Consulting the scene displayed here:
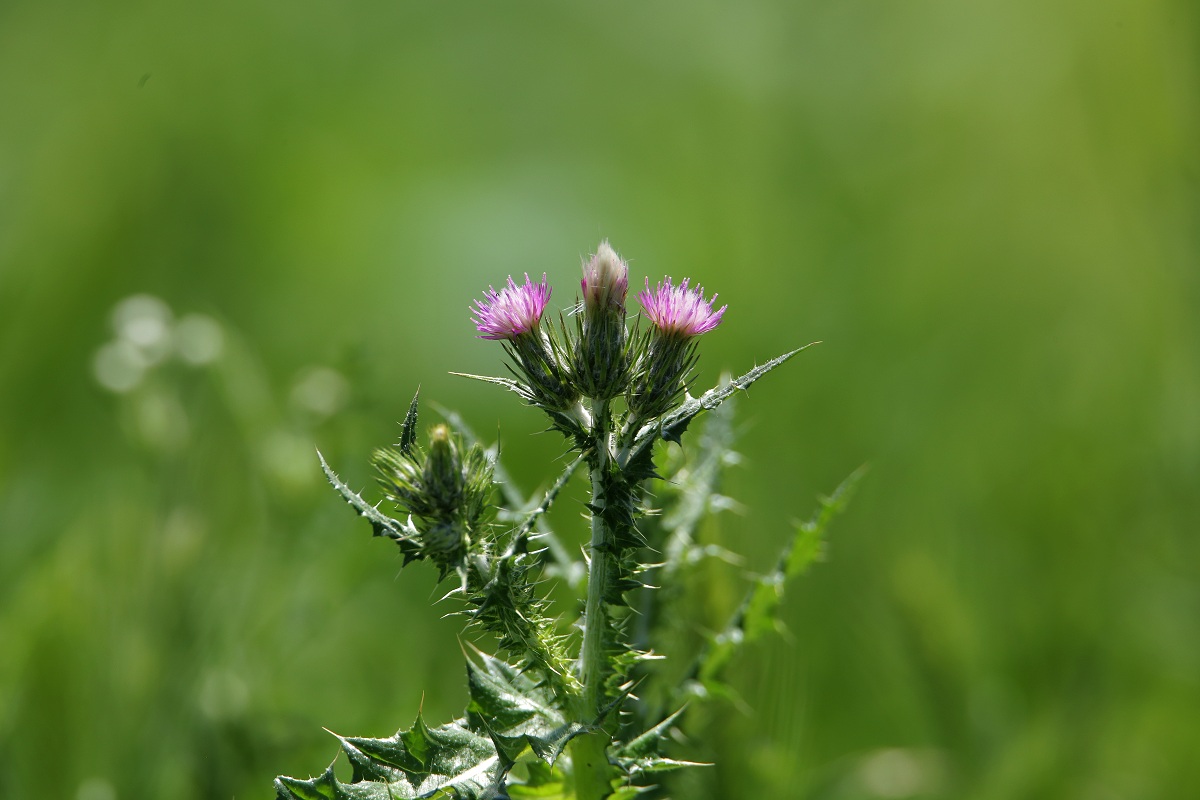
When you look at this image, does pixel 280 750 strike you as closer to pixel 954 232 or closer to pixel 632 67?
pixel 954 232

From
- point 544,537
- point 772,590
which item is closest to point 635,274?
point 772,590

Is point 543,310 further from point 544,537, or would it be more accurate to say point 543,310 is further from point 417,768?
point 417,768

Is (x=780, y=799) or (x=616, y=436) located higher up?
(x=616, y=436)

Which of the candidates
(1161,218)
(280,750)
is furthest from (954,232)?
(280,750)

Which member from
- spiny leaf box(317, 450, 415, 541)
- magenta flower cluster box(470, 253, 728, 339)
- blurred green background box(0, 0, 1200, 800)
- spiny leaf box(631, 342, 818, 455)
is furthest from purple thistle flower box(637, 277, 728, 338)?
blurred green background box(0, 0, 1200, 800)

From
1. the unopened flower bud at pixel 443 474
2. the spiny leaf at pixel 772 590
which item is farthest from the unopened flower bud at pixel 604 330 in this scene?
the spiny leaf at pixel 772 590

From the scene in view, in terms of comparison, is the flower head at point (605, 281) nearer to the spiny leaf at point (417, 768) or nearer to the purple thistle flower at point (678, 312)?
the purple thistle flower at point (678, 312)
